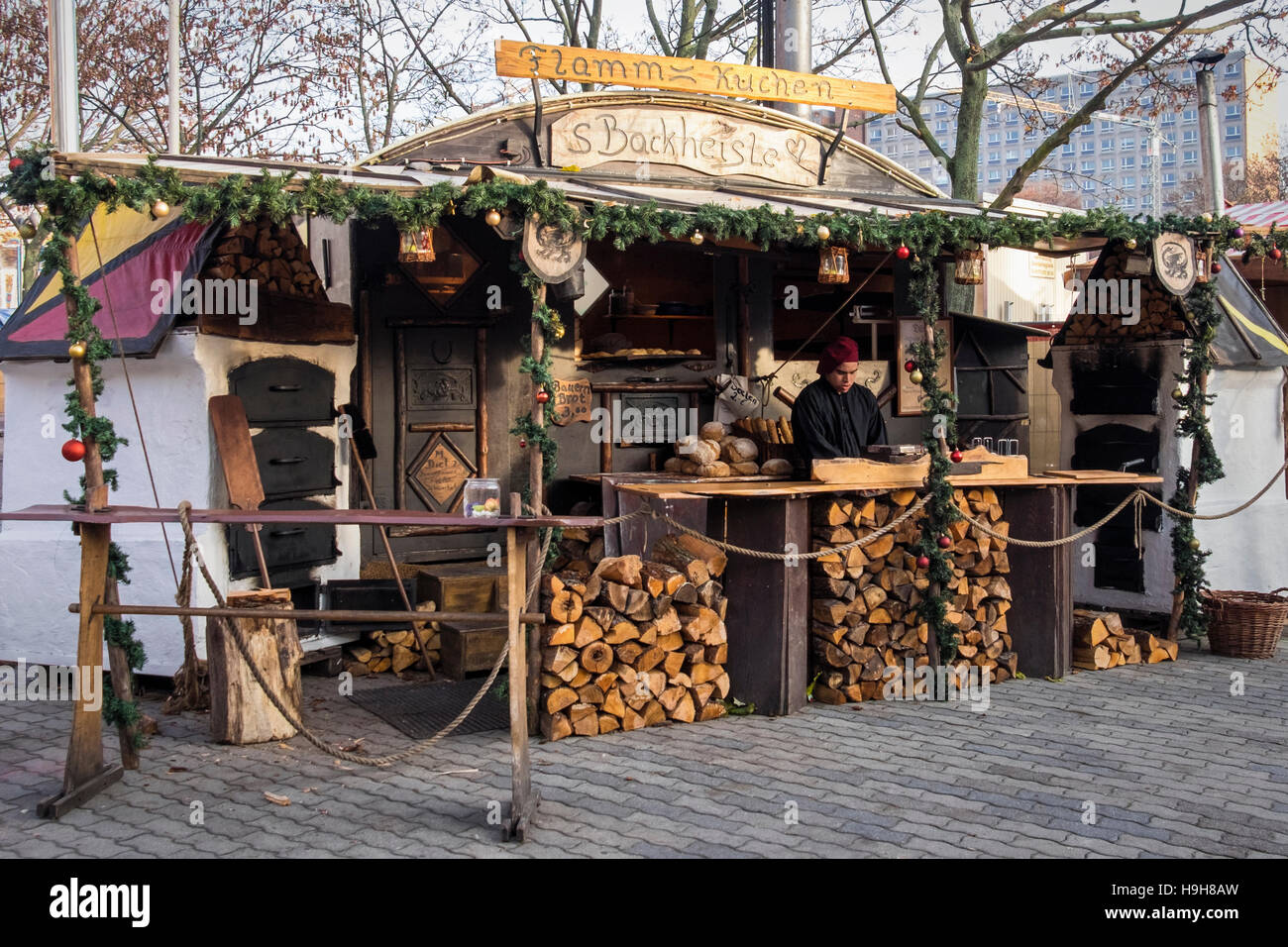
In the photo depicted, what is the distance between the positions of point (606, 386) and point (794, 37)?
5813 millimetres

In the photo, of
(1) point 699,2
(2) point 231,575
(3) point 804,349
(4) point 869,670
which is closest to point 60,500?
(2) point 231,575

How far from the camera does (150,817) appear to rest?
5.20 m

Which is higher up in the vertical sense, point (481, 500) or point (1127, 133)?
point (1127, 133)

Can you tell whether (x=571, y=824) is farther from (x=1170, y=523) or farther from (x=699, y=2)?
(x=699, y=2)

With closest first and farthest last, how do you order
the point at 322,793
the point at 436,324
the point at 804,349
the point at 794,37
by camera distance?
1. the point at 322,793
2. the point at 436,324
3. the point at 804,349
4. the point at 794,37

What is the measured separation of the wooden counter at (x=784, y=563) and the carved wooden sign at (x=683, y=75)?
3.21 metres

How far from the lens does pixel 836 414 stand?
27.0ft

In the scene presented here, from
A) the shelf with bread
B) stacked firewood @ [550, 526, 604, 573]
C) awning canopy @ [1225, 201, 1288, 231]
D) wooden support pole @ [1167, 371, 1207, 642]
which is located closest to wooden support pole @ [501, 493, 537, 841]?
stacked firewood @ [550, 526, 604, 573]

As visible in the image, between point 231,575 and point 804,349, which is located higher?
point 804,349

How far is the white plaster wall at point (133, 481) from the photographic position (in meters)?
7.63

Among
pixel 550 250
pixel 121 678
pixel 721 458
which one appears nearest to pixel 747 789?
pixel 550 250

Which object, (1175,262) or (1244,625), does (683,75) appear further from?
(1244,625)

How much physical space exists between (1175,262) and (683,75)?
13.0 ft
